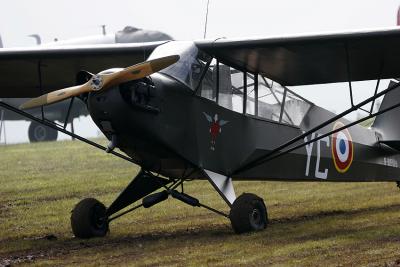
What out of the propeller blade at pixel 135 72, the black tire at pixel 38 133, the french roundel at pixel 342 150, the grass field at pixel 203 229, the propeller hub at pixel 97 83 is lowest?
the black tire at pixel 38 133

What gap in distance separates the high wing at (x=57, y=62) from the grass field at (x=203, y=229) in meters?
2.46

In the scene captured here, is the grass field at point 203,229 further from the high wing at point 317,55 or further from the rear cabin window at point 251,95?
the high wing at point 317,55

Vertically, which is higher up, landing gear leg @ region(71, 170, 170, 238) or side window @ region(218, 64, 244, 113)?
side window @ region(218, 64, 244, 113)

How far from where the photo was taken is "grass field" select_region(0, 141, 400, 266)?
10.7 meters

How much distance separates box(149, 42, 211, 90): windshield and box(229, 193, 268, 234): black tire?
5.73 ft

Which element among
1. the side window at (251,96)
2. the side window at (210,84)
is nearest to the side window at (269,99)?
the side window at (251,96)

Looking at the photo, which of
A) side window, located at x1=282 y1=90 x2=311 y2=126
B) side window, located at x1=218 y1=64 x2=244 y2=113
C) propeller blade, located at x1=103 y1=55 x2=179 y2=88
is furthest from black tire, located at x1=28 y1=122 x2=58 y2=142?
propeller blade, located at x1=103 y1=55 x2=179 y2=88

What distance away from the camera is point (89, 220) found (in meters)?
13.2

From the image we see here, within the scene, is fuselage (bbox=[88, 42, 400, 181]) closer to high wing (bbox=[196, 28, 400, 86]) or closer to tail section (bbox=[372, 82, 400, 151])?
tail section (bbox=[372, 82, 400, 151])

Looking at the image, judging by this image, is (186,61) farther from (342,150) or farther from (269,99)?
A: (342,150)

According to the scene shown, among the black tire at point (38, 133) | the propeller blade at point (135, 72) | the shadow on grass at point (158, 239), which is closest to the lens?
the propeller blade at point (135, 72)

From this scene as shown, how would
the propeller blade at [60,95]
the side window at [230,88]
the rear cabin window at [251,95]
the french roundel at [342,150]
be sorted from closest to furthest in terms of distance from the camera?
the propeller blade at [60,95] < the rear cabin window at [251,95] < the side window at [230,88] < the french roundel at [342,150]

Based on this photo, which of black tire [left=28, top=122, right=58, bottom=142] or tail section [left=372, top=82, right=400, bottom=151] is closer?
tail section [left=372, top=82, right=400, bottom=151]

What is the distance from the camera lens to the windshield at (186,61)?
12.5 metres
